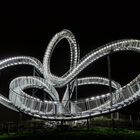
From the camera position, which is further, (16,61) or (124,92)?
(16,61)

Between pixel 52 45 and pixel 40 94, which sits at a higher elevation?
pixel 52 45

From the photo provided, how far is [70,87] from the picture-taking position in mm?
39250

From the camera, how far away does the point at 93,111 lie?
2814 centimetres

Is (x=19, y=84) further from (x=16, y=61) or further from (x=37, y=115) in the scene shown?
(x=37, y=115)

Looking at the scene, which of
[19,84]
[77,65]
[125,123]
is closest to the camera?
[125,123]

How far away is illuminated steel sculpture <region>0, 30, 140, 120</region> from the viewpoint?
2690cm

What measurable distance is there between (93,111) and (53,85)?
36.7ft

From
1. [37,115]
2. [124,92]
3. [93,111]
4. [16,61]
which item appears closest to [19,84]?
[16,61]

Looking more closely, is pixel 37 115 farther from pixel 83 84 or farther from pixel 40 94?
pixel 40 94

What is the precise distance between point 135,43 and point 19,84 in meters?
15.1

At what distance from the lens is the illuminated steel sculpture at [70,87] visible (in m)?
26.9

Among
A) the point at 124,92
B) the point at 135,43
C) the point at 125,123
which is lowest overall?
the point at 125,123

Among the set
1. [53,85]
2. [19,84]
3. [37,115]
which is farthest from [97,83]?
[37,115]

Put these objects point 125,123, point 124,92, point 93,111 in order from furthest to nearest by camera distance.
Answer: point 125,123
point 93,111
point 124,92
